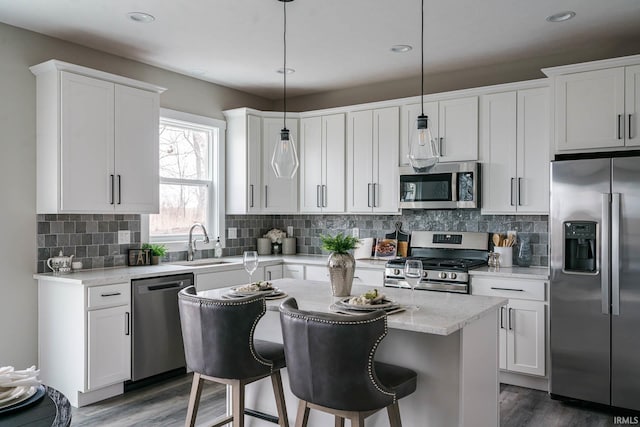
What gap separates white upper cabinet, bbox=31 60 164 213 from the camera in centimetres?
364

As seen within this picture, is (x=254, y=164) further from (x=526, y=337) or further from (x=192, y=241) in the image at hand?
(x=526, y=337)

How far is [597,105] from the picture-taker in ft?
12.2

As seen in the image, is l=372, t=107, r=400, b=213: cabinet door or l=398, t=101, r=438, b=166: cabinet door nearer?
l=398, t=101, r=438, b=166: cabinet door

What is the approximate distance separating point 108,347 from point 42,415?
2.60 meters

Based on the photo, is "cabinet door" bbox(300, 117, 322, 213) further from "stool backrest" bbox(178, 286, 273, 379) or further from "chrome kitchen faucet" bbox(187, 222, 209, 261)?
"stool backrest" bbox(178, 286, 273, 379)

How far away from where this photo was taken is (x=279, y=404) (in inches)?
105

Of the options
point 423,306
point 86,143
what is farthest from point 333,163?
point 423,306

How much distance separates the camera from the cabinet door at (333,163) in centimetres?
524

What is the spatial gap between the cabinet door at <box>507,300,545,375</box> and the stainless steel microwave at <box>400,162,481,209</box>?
38.6 inches

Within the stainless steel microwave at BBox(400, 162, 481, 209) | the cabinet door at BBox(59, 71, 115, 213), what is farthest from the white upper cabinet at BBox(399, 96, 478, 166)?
the cabinet door at BBox(59, 71, 115, 213)

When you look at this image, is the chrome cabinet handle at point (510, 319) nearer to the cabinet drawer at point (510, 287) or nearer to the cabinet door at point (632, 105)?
the cabinet drawer at point (510, 287)

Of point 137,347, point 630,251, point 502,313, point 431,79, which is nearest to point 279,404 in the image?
point 137,347

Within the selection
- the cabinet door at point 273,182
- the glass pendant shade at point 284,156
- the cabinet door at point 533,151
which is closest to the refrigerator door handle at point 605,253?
the cabinet door at point 533,151

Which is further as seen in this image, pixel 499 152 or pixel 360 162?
pixel 360 162
